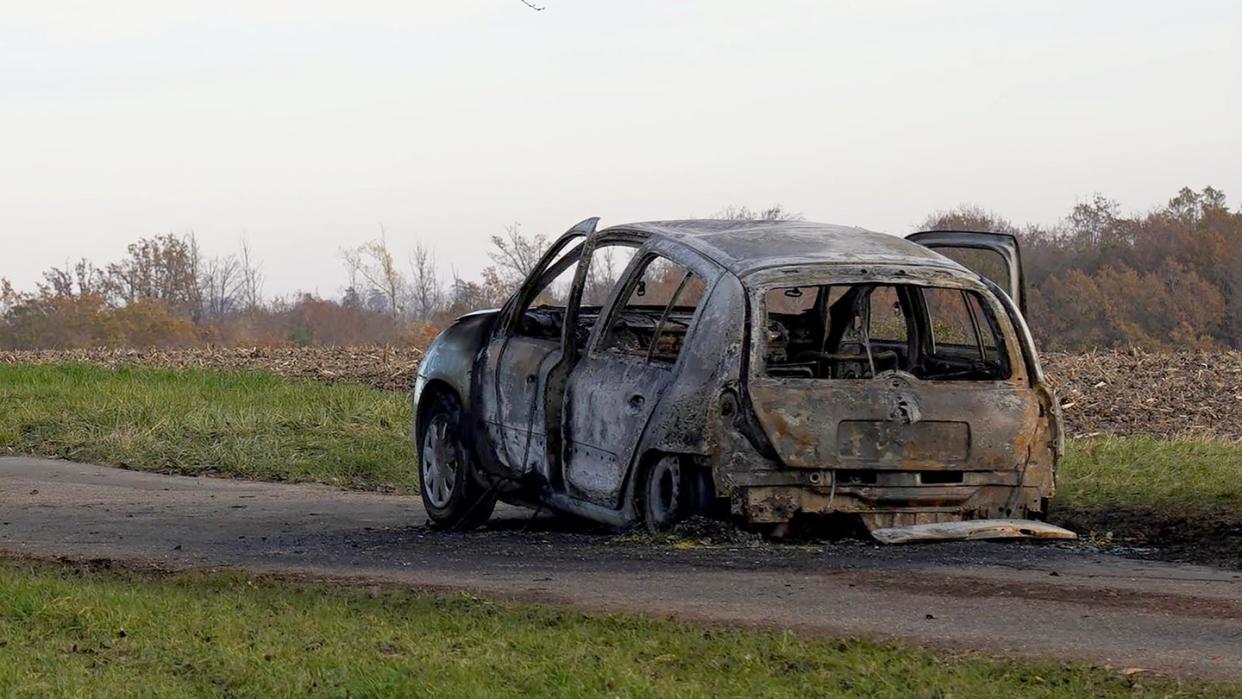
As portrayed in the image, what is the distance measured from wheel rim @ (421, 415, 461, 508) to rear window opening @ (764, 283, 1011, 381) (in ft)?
6.82

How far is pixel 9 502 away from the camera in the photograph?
1327 centimetres

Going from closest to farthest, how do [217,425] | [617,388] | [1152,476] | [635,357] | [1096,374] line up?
1. [617,388]
2. [635,357]
3. [1152,476]
4. [217,425]
5. [1096,374]

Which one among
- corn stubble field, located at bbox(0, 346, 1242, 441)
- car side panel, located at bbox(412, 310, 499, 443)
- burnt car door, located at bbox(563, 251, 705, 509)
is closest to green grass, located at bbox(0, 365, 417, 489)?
corn stubble field, located at bbox(0, 346, 1242, 441)

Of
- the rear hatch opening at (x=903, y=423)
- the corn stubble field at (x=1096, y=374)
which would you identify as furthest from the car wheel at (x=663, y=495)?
the corn stubble field at (x=1096, y=374)

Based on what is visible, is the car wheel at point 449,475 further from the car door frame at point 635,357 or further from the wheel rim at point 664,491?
the wheel rim at point 664,491

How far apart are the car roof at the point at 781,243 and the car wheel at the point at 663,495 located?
1.02 meters

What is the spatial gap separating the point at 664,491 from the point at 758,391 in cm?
83

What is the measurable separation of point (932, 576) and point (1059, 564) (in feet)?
2.76

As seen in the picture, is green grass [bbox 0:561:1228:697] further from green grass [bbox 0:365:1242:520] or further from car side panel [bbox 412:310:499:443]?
green grass [bbox 0:365:1242:520]

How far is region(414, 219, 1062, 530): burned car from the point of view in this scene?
8.66 m

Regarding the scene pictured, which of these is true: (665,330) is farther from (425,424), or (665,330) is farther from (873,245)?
(425,424)

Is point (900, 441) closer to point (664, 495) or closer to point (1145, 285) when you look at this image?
point (664, 495)

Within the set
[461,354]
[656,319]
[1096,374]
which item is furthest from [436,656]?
[1096,374]

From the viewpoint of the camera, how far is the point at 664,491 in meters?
9.07
